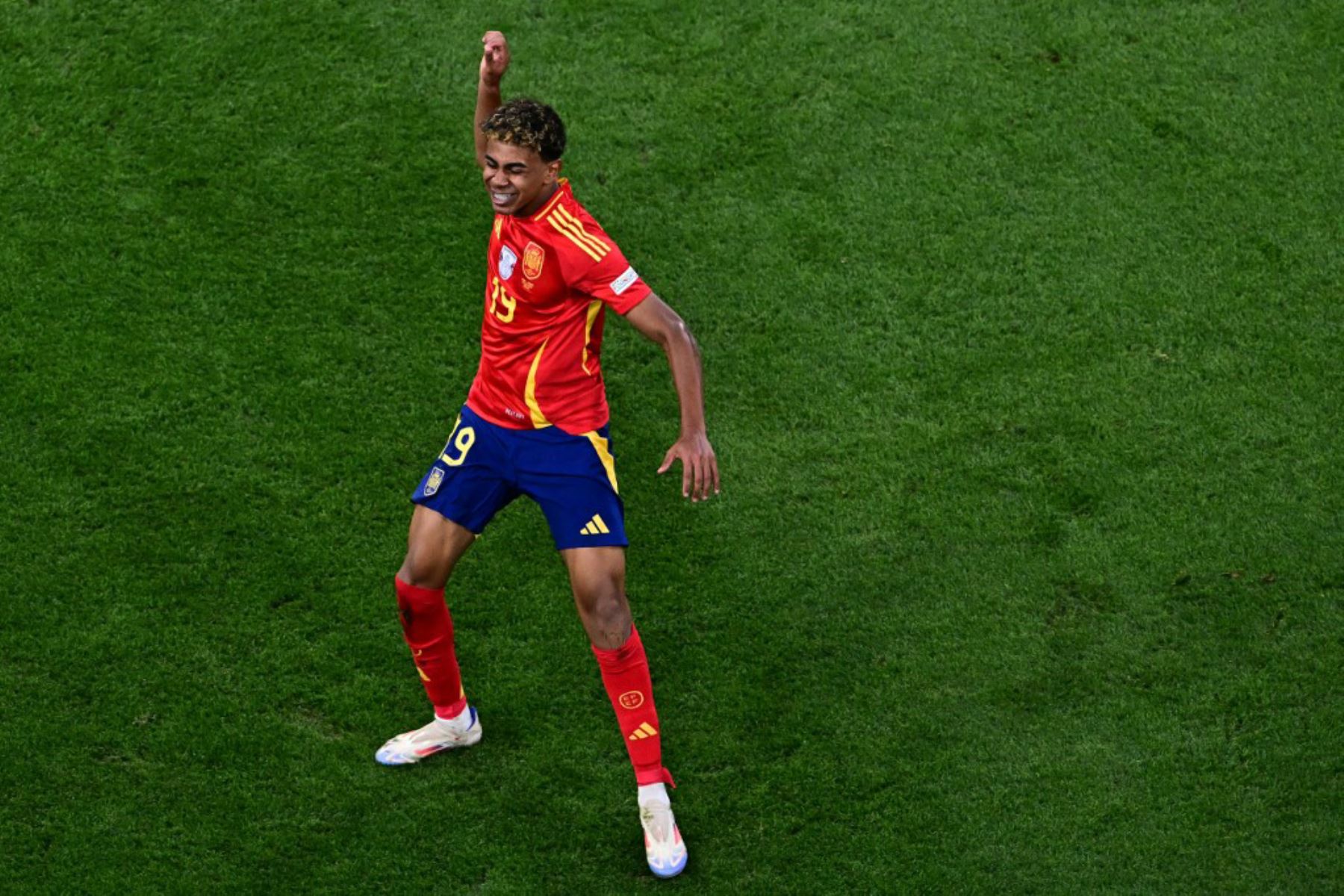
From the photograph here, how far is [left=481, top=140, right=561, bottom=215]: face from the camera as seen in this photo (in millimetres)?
5352

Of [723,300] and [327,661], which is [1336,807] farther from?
[327,661]

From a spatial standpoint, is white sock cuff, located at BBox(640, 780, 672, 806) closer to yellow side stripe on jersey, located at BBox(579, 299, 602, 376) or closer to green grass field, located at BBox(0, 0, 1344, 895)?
green grass field, located at BBox(0, 0, 1344, 895)

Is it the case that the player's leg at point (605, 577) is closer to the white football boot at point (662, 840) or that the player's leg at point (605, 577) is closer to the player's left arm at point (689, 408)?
the white football boot at point (662, 840)

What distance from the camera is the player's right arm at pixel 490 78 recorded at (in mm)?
5730

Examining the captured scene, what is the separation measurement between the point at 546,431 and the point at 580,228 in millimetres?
708

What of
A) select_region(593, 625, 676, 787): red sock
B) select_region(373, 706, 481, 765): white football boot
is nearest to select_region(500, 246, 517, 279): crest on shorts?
select_region(593, 625, 676, 787): red sock

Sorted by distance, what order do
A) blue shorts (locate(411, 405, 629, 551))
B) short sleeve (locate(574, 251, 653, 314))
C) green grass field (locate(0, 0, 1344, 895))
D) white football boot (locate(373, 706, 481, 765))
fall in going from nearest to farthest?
short sleeve (locate(574, 251, 653, 314)) → blue shorts (locate(411, 405, 629, 551)) → green grass field (locate(0, 0, 1344, 895)) → white football boot (locate(373, 706, 481, 765))

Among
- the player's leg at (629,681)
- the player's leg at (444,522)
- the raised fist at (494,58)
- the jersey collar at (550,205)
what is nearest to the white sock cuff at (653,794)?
the player's leg at (629,681)

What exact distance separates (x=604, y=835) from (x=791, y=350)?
241cm

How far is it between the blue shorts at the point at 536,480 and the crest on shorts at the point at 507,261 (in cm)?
52

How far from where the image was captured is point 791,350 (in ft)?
23.7

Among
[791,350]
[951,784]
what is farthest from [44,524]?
[951,784]

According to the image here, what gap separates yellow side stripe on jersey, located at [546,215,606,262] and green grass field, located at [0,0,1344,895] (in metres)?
1.63

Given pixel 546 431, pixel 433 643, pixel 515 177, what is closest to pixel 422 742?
pixel 433 643
